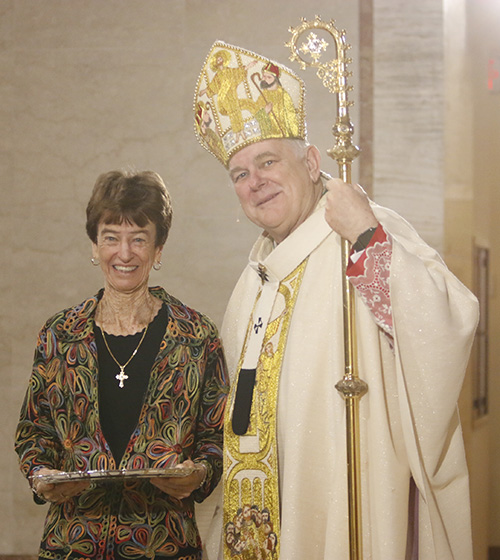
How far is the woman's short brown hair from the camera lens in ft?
9.66

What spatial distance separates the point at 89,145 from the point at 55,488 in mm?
2405

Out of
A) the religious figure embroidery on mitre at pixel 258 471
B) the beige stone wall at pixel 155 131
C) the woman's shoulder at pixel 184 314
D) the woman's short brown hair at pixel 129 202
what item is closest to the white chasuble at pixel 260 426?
the religious figure embroidery on mitre at pixel 258 471

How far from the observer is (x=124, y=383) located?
2895mm

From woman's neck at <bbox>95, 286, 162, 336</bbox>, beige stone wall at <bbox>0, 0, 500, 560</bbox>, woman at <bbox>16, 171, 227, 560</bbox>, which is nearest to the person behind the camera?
woman at <bbox>16, 171, 227, 560</bbox>

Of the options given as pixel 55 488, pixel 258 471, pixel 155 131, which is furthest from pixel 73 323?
pixel 155 131

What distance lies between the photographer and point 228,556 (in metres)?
2.94

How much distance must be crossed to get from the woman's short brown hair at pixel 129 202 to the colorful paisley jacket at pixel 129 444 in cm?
36

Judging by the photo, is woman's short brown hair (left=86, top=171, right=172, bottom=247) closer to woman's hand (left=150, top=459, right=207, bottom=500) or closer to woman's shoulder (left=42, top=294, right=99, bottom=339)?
woman's shoulder (left=42, top=294, right=99, bottom=339)

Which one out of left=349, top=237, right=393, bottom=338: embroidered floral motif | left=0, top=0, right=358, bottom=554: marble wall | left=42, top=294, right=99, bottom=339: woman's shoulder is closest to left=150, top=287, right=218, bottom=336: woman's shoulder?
left=42, top=294, right=99, bottom=339: woman's shoulder

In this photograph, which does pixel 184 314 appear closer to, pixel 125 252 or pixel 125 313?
pixel 125 313

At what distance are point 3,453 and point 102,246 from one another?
7.26 ft

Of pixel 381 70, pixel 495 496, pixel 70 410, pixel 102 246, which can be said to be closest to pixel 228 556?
pixel 70 410

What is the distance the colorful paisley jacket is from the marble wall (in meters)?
1.64

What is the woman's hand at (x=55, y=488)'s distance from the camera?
8.79ft
